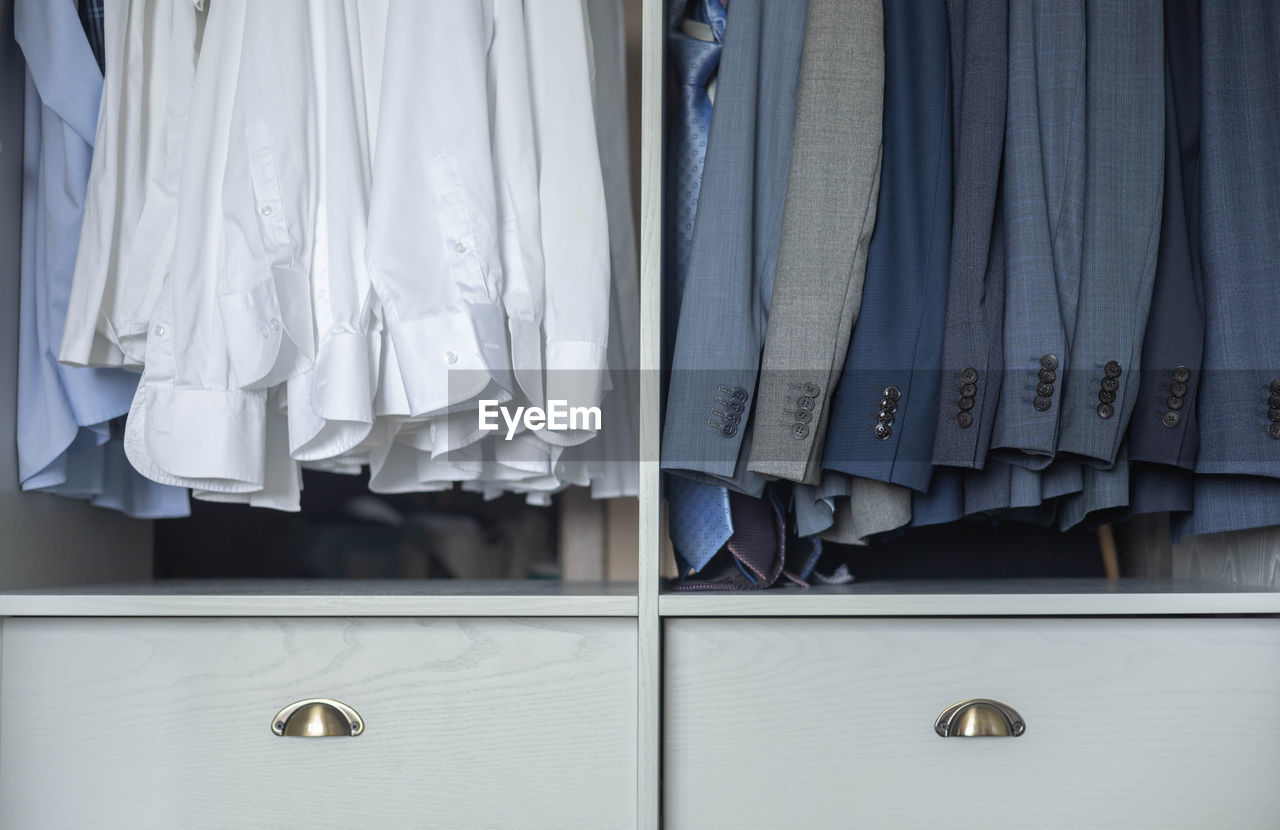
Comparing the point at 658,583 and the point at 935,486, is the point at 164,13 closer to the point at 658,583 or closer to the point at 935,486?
the point at 658,583

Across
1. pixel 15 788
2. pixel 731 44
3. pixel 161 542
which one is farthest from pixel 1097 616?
pixel 161 542

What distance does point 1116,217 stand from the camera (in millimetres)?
964

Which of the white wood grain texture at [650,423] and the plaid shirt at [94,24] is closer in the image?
the white wood grain texture at [650,423]

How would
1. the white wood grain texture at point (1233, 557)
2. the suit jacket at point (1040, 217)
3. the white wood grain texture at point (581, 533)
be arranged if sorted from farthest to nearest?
the white wood grain texture at point (581, 533)
the white wood grain texture at point (1233, 557)
the suit jacket at point (1040, 217)

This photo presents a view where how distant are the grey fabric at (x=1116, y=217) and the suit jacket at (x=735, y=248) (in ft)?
1.04

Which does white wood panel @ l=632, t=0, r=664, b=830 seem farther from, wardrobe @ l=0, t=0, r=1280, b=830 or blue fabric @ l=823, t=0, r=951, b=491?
blue fabric @ l=823, t=0, r=951, b=491

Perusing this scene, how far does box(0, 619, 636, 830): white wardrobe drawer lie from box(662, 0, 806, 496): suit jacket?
0.72 ft

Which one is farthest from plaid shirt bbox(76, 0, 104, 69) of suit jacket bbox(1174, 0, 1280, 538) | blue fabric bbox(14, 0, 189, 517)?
suit jacket bbox(1174, 0, 1280, 538)

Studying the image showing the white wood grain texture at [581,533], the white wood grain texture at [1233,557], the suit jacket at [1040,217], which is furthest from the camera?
the white wood grain texture at [581,533]

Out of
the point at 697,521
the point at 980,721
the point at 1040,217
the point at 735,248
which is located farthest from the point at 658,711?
the point at 1040,217

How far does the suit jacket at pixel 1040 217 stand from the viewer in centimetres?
92

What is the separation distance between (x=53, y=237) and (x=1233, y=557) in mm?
1474

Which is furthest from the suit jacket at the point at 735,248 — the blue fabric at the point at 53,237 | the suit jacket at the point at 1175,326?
the blue fabric at the point at 53,237

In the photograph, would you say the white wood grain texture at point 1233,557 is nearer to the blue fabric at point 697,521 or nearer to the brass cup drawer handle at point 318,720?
the blue fabric at point 697,521
